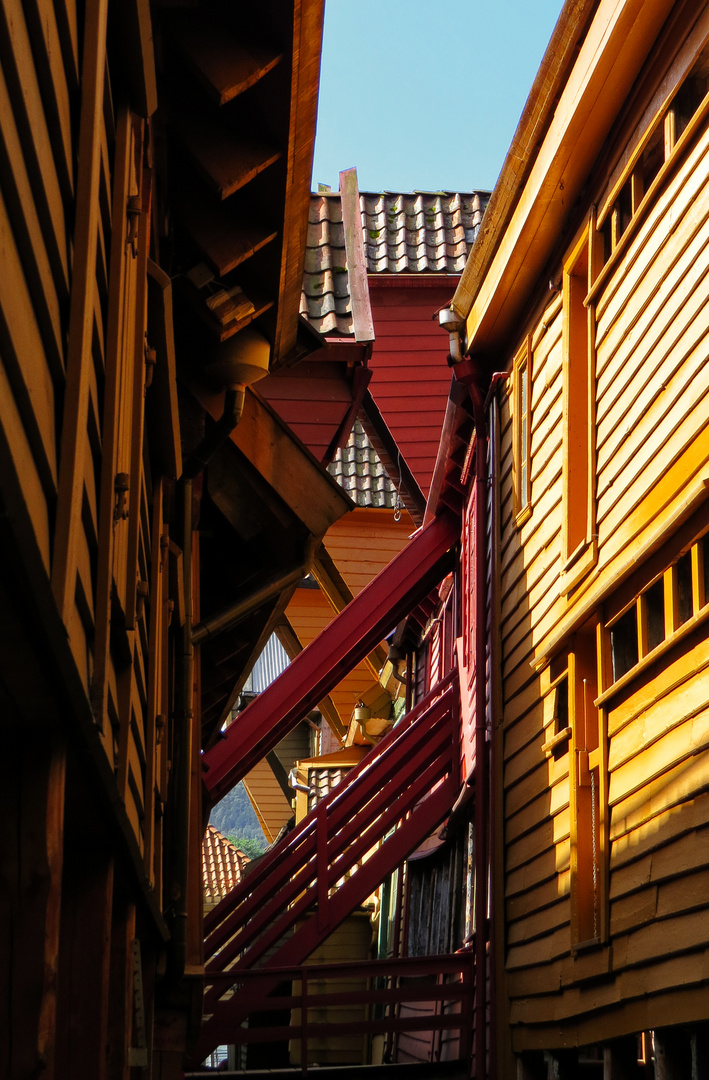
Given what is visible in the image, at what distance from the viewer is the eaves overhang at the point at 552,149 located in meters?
5.84

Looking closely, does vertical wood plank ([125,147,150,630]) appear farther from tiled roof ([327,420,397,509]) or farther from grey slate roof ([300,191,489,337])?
tiled roof ([327,420,397,509])

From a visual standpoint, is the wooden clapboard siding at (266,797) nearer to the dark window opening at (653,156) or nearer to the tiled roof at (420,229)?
the tiled roof at (420,229)

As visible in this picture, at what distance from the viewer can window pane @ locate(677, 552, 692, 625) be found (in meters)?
4.86

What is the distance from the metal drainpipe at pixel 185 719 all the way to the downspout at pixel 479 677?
2382 mm

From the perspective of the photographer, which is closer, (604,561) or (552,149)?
(604,561)

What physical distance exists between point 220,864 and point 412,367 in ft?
55.0

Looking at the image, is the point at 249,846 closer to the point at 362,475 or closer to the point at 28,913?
the point at 362,475

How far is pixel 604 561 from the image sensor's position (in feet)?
19.4

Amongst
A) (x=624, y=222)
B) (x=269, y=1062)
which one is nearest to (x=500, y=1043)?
(x=624, y=222)

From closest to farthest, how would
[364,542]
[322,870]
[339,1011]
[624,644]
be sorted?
[624,644] < [322,870] < [339,1011] < [364,542]

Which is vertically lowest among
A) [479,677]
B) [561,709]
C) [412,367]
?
[561,709]

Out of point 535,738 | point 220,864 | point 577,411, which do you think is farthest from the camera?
point 220,864

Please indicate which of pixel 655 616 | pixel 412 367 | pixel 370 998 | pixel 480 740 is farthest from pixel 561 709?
pixel 412 367

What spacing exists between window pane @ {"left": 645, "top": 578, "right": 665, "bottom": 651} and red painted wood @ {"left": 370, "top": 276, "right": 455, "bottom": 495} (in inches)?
341
